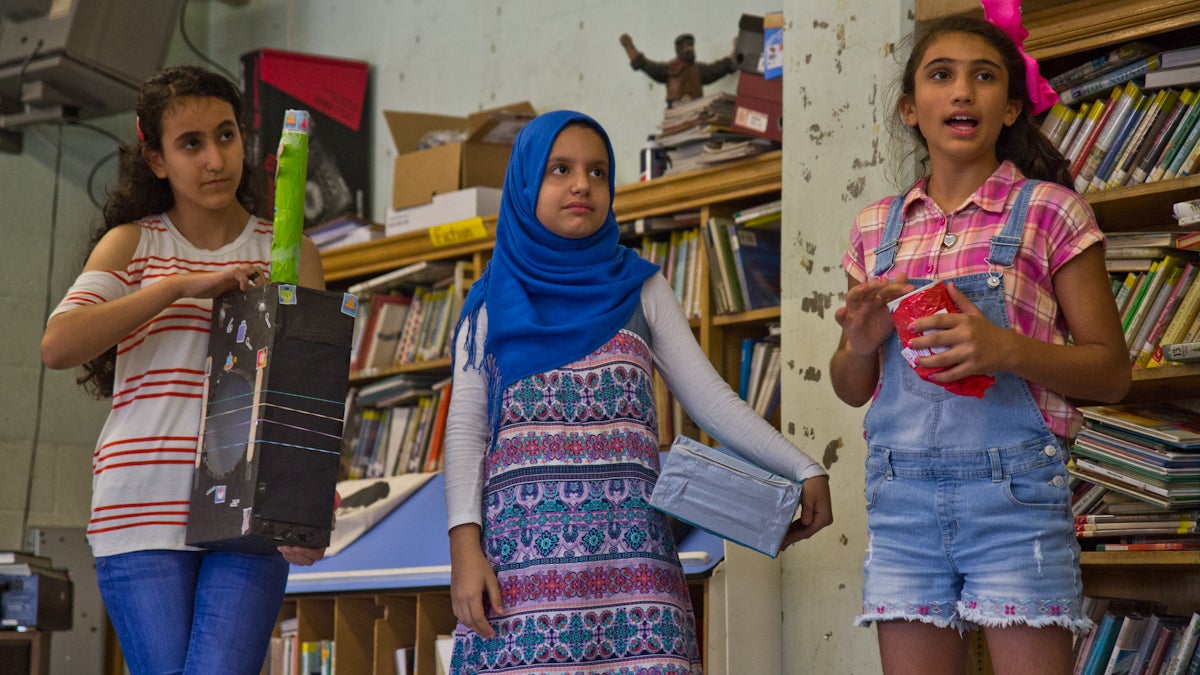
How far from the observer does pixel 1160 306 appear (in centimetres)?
256

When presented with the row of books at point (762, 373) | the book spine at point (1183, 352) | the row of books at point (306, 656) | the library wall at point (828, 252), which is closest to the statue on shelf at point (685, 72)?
the row of books at point (762, 373)

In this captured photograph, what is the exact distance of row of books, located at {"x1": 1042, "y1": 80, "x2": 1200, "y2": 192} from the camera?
255 centimetres

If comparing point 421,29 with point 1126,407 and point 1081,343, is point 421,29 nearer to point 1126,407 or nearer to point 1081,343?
point 1126,407

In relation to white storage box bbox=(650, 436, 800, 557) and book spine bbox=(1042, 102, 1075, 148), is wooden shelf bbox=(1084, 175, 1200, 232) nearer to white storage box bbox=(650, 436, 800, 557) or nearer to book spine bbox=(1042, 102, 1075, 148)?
book spine bbox=(1042, 102, 1075, 148)

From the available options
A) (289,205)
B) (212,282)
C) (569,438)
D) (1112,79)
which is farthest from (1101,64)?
(212,282)

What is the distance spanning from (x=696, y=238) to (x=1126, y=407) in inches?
51.7

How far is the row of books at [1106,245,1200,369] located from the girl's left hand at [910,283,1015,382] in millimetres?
1084

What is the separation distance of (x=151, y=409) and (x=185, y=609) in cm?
29

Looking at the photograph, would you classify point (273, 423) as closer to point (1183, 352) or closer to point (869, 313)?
point (869, 313)

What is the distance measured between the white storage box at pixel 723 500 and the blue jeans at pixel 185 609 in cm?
59

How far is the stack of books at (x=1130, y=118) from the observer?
255 cm

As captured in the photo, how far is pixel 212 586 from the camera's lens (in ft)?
Result: 6.16

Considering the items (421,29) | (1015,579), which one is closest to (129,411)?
(1015,579)

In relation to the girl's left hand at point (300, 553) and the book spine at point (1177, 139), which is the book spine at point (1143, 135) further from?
the girl's left hand at point (300, 553)
